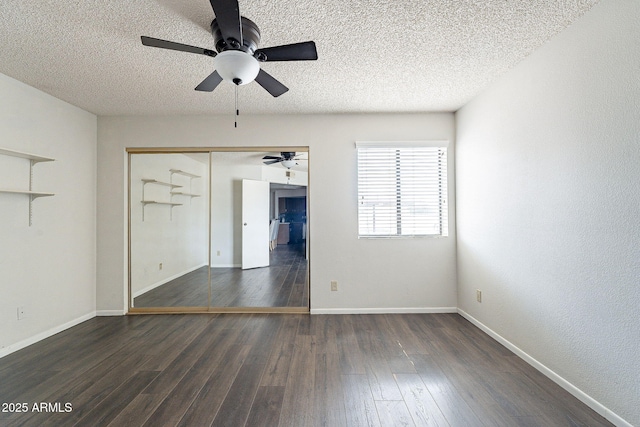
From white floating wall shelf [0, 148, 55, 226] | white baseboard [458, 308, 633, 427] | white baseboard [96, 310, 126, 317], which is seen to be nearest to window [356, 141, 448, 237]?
white baseboard [458, 308, 633, 427]

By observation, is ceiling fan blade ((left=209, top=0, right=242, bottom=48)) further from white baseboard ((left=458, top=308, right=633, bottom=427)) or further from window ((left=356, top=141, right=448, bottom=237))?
white baseboard ((left=458, top=308, right=633, bottom=427))

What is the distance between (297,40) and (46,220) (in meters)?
3.02

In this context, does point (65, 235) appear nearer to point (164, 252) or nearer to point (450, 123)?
point (164, 252)

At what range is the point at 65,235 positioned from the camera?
10.3ft

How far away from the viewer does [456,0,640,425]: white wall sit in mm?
1612

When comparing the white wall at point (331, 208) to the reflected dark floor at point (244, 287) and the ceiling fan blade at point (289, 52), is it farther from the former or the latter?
the ceiling fan blade at point (289, 52)

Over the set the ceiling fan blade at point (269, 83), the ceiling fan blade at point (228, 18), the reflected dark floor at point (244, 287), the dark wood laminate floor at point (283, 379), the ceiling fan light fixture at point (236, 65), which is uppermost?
the ceiling fan blade at point (228, 18)

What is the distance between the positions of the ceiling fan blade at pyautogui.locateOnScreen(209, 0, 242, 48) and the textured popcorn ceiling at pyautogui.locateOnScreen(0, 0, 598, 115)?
0.22 m

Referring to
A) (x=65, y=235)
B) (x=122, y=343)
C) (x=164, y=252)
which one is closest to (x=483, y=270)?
(x=122, y=343)

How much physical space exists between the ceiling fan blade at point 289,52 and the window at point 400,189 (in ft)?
6.21

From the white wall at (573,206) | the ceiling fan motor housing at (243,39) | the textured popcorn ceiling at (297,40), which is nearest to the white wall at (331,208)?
the textured popcorn ceiling at (297,40)

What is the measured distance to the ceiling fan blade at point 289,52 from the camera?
68.4 inches

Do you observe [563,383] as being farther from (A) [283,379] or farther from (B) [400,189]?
(B) [400,189]

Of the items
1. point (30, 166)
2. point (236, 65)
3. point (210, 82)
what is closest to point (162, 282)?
Result: point (30, 166)
